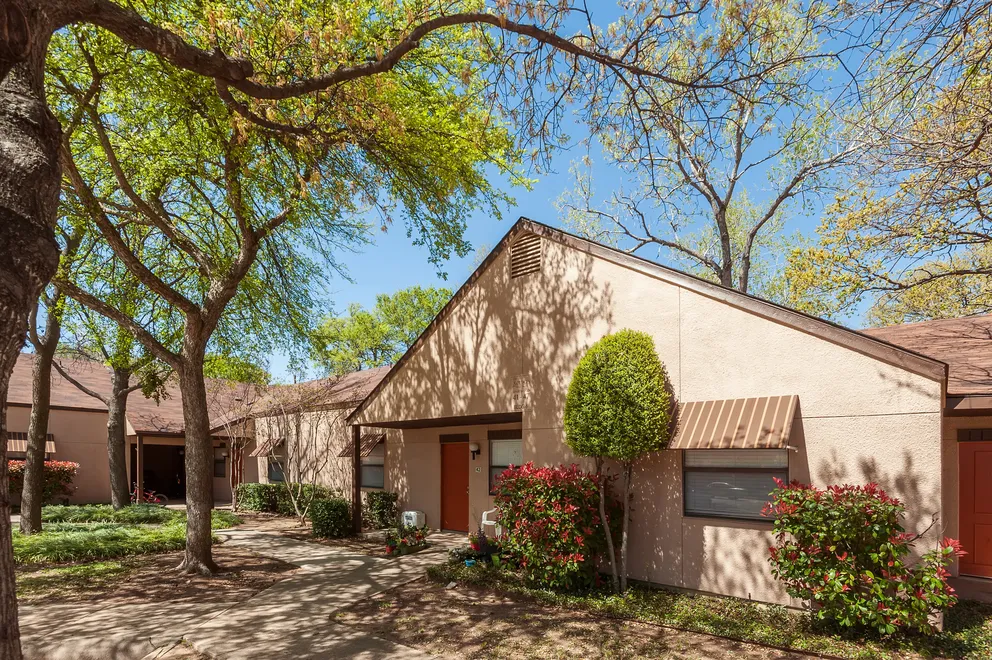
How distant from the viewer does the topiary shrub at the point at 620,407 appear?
8.49m

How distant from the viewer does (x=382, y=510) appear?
1636 centimetres

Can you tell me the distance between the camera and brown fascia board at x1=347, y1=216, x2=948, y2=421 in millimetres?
6977

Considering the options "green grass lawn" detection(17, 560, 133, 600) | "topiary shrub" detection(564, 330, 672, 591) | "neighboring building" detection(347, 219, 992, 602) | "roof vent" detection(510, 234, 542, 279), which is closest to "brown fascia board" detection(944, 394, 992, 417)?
"neighboring building" detection(347, 219, 992, 602)

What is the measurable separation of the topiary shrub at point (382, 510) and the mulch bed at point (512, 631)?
23.6 feet

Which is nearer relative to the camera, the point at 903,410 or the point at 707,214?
the point at 903,410

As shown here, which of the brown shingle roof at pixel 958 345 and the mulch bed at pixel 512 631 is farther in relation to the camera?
the brown shingle roof at pixel 958 345

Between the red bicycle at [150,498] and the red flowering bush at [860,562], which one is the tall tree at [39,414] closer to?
the red bicycle at [150,498]

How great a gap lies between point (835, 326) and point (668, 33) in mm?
4126

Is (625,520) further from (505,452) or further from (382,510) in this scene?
(382,510)

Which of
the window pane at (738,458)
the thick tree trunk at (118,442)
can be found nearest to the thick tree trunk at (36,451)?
the thick tree trunk at (118,442)

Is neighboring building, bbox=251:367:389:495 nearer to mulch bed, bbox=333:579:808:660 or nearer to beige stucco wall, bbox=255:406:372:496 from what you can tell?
beige stucco wall, bbox=255:406:372:496

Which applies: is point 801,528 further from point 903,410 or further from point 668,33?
point 668,33

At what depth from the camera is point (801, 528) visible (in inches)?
273

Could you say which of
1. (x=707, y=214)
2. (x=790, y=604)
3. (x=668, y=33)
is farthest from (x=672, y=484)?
(x=707, y=214)
